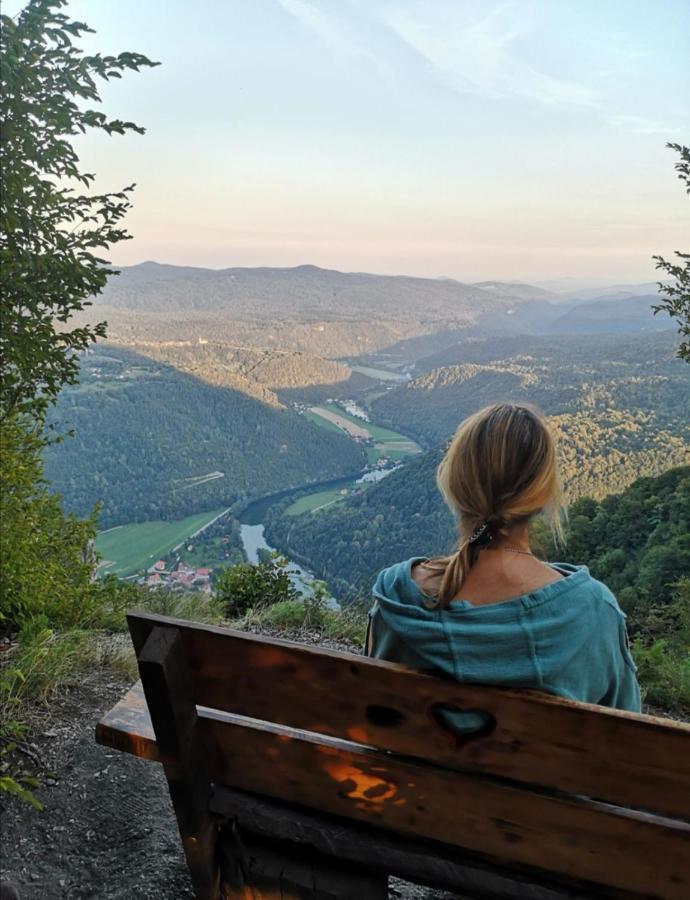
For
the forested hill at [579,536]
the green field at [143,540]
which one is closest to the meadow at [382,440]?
the green field at [143,540]

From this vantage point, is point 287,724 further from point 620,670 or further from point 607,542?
point 607,542

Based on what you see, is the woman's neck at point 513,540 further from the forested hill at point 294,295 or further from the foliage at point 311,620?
the forested hill at point 294,295

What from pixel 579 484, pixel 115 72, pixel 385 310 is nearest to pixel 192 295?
pixel 385 310

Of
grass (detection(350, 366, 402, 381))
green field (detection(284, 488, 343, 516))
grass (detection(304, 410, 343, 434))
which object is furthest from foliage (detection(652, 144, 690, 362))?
grass (detection(350, 366, 402, 381))

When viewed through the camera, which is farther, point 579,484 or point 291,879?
point 579,484

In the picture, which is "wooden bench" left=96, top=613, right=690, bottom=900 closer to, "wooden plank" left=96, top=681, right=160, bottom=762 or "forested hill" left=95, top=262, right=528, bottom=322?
"wooden plank" left=96, top=681, right=160, bottom=762
